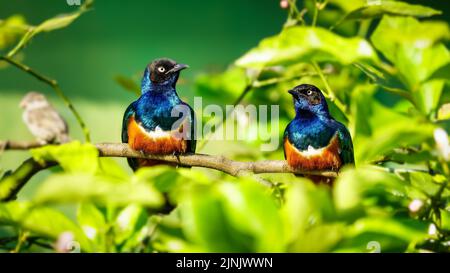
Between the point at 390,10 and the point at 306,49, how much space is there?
13cm

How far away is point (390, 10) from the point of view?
0.54 m

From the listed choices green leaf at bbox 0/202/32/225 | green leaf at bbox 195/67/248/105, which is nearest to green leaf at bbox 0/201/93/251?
green leaf at bbox 0/202/32/225

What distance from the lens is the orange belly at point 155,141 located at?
71cm

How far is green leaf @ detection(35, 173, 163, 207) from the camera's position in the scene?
300 mm

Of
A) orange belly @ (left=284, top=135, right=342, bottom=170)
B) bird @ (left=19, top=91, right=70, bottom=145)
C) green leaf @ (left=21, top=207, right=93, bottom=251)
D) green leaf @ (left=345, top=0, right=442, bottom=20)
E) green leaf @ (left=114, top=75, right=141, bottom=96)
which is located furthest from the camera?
bird @ (left=19, top=91, right=70, bottom=145)

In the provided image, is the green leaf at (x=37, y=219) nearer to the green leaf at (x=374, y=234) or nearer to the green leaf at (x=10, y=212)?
the green leaf at (x=10, y=212)

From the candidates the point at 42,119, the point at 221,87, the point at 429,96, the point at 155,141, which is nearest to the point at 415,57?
the point at 429,96

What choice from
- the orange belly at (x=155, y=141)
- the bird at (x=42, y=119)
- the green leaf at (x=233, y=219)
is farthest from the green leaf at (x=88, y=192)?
the bird at (x=42, y=119)

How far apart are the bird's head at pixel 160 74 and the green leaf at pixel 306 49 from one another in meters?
0.38

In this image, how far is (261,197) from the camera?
12.5 inches

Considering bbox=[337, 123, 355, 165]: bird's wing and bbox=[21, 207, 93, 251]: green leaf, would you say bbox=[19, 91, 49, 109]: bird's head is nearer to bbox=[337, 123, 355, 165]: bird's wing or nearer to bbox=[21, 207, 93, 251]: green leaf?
bbox=[337, 123, 355, 165]: bird's wing
